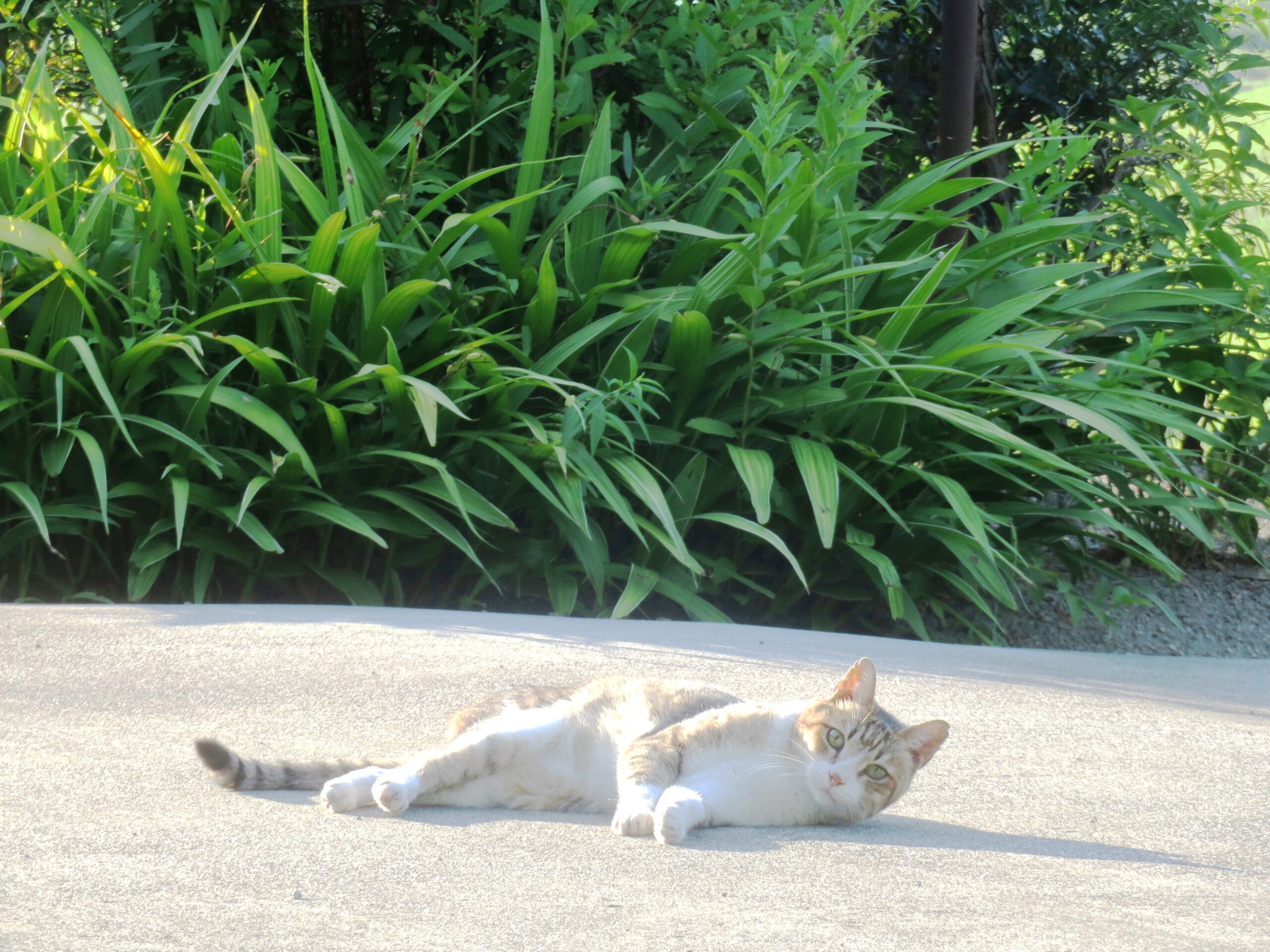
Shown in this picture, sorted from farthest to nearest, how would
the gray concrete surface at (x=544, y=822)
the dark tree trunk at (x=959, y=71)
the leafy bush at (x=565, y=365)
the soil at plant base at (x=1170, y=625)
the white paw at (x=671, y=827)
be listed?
the dark tree trunk at (x=959, y=71)
the soil at plant base at (x=1170, y=625)
the leafy bush at (x=565, y=365)
the white paw at (x=671, y=827)
the gray concrete surface at (x=544, y=822)

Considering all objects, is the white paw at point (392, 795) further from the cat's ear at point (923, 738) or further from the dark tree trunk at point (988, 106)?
the dark tree trunk at point (988, 106)

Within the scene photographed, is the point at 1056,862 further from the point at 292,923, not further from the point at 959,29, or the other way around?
the point at 959,29

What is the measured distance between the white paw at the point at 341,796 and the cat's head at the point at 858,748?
2.06 ft

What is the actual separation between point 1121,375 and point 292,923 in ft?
10.6

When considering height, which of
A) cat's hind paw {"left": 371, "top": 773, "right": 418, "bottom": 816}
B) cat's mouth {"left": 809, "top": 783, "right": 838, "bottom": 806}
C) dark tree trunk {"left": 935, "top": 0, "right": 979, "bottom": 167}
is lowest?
cat's hind paw {"left": 371, "top": 773, "right": 418, "bottom": 816}

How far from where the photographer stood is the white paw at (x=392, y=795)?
67.2 inches

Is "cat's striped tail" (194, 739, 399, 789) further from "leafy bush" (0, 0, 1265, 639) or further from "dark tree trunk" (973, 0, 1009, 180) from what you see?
"dark tree trunk" (973, 0, 1009, 180)

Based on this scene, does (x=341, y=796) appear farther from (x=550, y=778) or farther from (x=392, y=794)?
(x=550, y=778)

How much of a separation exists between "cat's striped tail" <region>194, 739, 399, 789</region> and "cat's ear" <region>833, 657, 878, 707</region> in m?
0.69

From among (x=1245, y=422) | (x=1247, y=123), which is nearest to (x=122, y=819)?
(x=1245, y=422)

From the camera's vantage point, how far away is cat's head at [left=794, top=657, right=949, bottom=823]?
1795 mm

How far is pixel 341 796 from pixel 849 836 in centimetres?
70

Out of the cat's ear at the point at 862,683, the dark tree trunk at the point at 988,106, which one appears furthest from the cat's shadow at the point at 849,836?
the dark tree trunk at the point at 988,106

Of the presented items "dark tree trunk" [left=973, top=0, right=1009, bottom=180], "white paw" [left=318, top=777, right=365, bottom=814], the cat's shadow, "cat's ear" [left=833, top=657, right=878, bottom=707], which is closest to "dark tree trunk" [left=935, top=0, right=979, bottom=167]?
"dark tree trunk" [left=973, top=0, right=1009, bottom=180]
